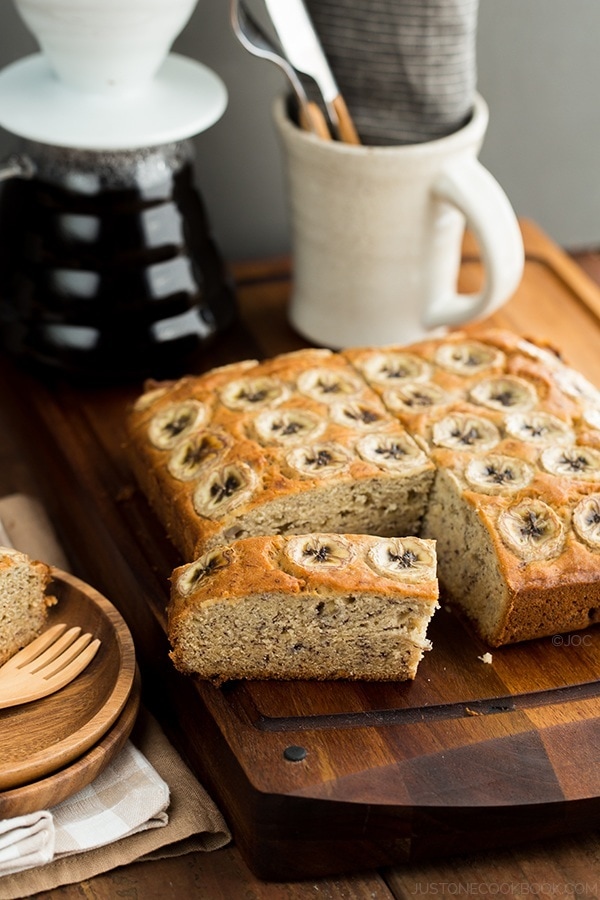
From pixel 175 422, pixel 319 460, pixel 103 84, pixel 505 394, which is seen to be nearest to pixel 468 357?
pixel 505 394

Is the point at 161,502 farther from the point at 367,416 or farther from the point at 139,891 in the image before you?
the point at 139,891

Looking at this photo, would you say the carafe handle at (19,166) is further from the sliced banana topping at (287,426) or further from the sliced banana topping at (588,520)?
the sliced banana topping at (588,520)

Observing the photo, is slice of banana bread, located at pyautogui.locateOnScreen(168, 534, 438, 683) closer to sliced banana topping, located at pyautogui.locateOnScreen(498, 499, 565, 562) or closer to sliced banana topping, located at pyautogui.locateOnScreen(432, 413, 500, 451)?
sliced banana topping, located at pyautogui.locateOnScreen(498, 499, 565, 562)

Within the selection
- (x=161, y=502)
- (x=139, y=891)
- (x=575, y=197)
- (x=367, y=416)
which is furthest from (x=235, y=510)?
(x=575, y=197)

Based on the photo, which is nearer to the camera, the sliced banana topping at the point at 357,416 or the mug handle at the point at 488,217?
the sliced banana topping at the point at 357,416

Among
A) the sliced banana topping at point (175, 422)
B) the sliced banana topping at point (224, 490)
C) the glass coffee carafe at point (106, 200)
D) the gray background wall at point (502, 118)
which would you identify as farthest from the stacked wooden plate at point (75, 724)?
the gray background wall at point (502, 118)
